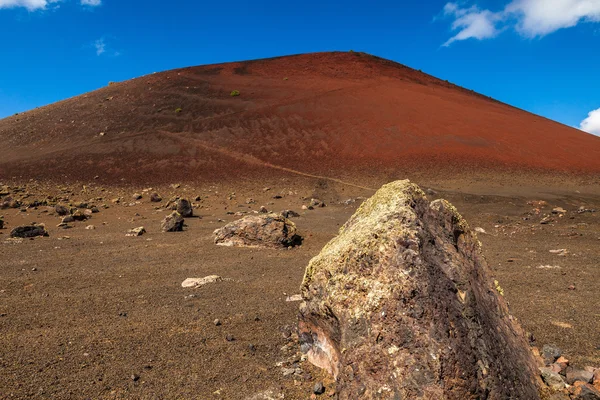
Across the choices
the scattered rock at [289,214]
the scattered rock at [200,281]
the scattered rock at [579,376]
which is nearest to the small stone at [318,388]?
the scattered rock at [579,376]

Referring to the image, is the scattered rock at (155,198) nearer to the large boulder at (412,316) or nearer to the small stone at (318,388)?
the large boulder at (412,316)

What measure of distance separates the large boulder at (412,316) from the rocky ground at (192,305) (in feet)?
2.09

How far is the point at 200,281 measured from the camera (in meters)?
6.59

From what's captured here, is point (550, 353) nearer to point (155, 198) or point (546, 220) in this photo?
point (546, 220)

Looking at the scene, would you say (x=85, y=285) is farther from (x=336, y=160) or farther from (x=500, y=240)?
(x=336, y=160)

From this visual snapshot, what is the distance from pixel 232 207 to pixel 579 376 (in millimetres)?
14595

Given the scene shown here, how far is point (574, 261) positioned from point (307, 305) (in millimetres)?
6677

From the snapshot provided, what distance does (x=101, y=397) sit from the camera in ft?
11.0

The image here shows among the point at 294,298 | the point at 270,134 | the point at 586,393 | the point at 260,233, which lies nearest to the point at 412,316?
the point at 586,393

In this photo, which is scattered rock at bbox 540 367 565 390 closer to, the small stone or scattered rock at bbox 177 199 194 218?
the small stone

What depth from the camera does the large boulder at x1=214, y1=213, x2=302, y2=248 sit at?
9.08 metres

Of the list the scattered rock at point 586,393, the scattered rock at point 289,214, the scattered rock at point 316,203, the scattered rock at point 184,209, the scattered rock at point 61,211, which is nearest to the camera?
the scattered rock at point 586,393

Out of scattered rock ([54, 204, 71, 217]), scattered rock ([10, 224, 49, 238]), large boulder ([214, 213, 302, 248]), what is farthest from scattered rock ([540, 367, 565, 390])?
scattered rock ([54, 204, 71, 217])

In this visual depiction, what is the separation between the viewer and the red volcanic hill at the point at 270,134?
2316 cm
